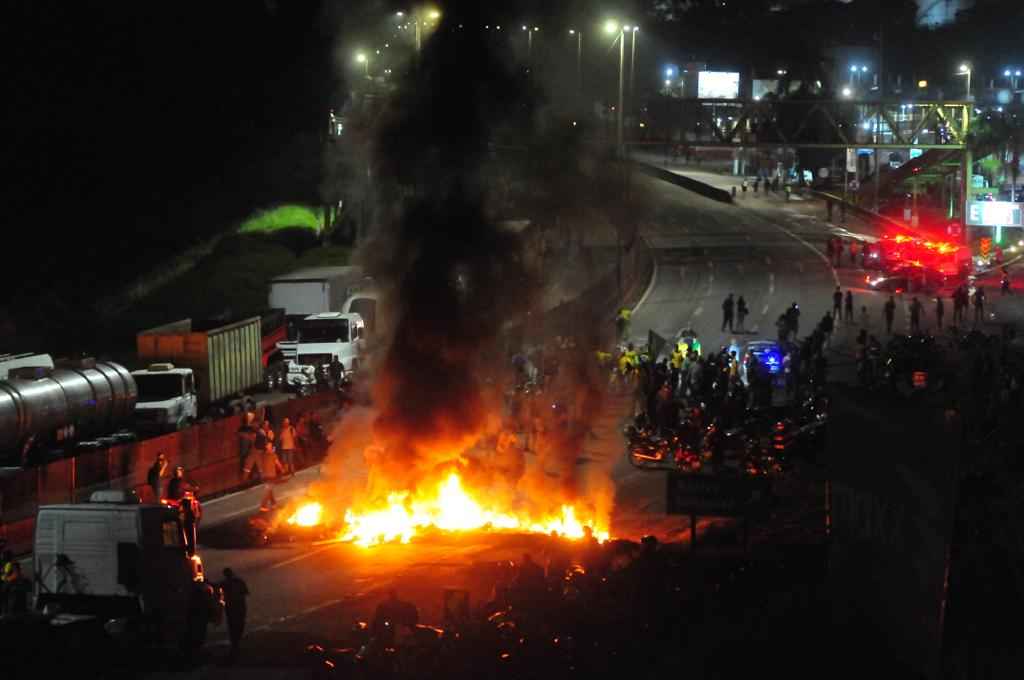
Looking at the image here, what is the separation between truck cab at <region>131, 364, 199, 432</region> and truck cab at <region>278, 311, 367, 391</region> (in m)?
6.07

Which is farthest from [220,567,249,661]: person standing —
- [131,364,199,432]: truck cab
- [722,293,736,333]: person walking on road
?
[722,293,736,333]: person walking on road

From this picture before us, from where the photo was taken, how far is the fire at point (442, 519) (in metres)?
20.8

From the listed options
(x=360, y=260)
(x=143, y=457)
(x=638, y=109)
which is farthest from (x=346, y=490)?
(x=638, y=109)

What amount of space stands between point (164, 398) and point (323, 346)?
774cm

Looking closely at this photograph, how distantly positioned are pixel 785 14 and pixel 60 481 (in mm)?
105499

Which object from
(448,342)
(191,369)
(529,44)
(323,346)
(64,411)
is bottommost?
(64,411)

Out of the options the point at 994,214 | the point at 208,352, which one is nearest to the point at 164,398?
the point at 208,352

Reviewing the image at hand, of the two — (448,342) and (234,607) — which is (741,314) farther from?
(234,607)

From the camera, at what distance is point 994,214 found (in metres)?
61.8

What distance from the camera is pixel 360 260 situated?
47.2 meters

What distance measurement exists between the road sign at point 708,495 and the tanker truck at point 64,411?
14368mm

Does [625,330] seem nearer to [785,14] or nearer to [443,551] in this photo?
[443,551]

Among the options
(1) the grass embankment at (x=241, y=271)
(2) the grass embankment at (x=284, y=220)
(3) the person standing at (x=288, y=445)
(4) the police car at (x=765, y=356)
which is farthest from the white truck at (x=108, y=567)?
(2) the grass embankment at (x=284, y=220)

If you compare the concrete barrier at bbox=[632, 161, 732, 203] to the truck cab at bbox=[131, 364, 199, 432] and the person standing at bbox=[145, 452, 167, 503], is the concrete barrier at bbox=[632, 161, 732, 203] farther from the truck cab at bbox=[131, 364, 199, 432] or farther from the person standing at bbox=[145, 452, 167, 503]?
the person standing at bbox=[145, 452, 167, 503]
